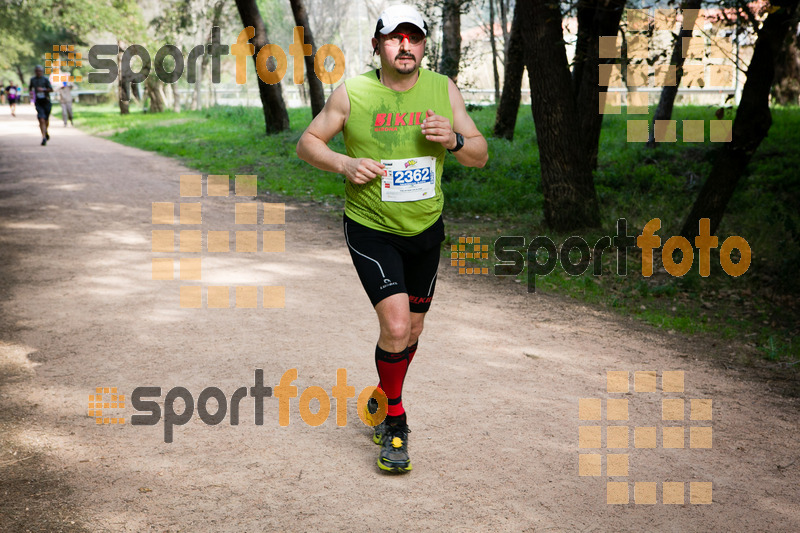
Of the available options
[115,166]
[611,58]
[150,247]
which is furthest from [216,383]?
[115,166]

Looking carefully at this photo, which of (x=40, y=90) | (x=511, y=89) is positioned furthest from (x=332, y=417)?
(x=40, y=90)

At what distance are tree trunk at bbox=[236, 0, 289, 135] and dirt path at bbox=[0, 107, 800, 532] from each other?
1385 centimetres

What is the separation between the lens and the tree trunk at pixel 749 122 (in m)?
8.21

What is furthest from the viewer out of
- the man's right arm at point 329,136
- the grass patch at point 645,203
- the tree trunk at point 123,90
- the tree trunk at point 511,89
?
the tree trunk at point 123,90

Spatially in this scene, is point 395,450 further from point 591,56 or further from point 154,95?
point 154,95

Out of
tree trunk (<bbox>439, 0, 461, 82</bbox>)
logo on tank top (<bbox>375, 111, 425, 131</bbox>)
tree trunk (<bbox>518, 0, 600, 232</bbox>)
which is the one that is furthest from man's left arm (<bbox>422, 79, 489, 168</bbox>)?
tree trunk (<bbox>439, 0, 461, 82</bbox>)

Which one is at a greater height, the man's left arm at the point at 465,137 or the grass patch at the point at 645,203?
the man's left arm at the point at 465,137

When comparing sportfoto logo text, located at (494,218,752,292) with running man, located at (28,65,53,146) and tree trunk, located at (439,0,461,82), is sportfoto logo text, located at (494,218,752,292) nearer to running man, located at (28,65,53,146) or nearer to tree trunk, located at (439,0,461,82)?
tree trunk, located at (439,0,461,82)

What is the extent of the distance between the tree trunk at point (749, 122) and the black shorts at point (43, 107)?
756 inches

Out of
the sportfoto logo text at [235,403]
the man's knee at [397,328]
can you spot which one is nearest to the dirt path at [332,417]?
the sportfoto logo text at [235,403]

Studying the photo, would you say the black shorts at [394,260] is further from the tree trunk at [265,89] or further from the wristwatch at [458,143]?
the tree trunk at [265,89]

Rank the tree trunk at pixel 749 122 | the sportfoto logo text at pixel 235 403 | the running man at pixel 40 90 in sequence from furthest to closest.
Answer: the running man at pixel 40 90 → the tree trunk at pixel 749 122 → the sportfoto logo text at pixel 235 403

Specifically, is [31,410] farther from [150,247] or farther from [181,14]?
[181,14]

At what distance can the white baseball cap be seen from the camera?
147 inches
